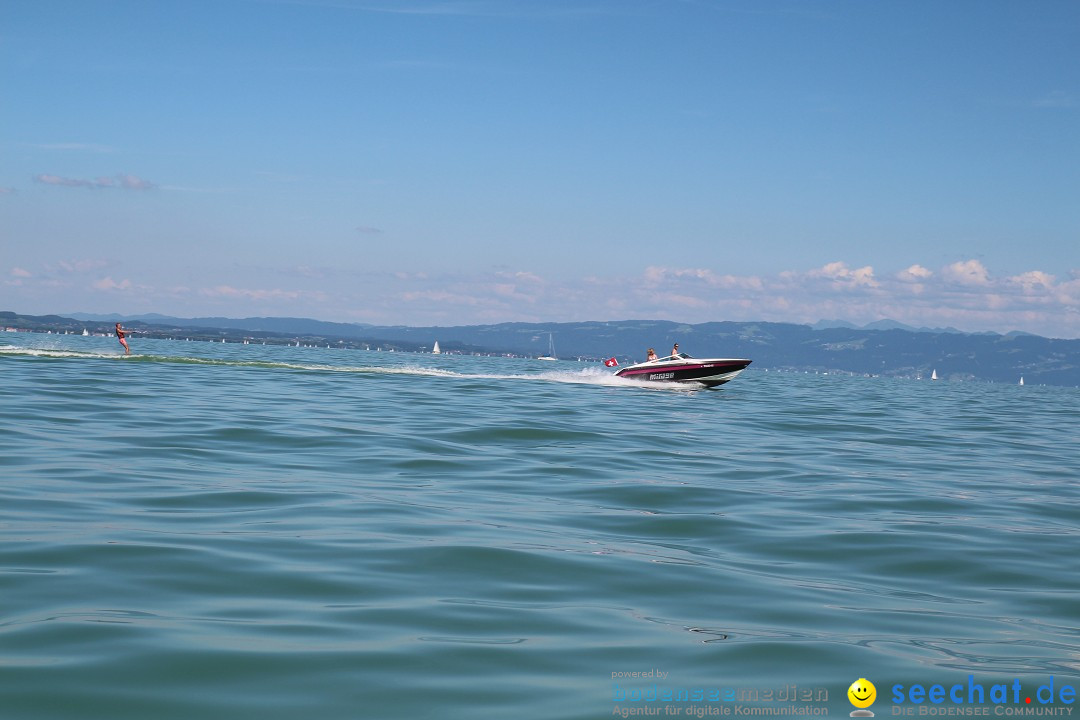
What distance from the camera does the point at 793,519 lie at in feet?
43.7

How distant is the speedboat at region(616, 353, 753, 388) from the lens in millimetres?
50875

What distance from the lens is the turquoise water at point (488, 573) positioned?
6160 mm

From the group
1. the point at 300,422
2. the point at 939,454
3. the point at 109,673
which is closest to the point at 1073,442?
the point at 939,454

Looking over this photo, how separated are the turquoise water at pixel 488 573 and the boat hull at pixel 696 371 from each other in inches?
1148

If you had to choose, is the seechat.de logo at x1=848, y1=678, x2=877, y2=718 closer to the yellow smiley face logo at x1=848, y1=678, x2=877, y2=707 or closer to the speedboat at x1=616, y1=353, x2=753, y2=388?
the yellow smiley face logo at x1=848, y1=678, x2=877, y2=707

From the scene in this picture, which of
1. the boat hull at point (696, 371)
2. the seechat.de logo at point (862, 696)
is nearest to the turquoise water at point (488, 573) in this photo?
the seechat.de logo at point (862, 696)

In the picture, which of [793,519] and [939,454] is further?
[939,454]

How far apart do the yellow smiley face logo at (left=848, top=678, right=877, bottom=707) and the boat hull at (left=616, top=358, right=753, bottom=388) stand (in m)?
44.2

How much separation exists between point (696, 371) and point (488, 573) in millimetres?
42975

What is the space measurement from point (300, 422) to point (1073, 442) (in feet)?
77.6

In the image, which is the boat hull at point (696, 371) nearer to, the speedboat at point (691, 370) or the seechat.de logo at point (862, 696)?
the speedboat at point (691, 370)

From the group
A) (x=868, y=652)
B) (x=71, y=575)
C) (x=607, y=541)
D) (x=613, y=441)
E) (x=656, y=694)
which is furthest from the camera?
(x=613, y=441)

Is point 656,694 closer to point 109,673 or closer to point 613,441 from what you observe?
point 109,673

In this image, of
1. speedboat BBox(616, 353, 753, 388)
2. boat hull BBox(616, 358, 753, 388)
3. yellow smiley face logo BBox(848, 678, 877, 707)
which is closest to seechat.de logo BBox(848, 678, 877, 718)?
yellow smiley face logo BBox(848, 678, 877, 707)
